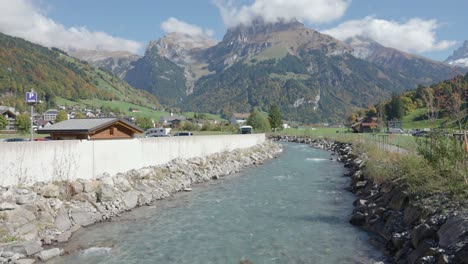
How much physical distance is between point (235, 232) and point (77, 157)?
10417 mm

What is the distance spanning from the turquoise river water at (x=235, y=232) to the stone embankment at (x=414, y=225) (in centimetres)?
77

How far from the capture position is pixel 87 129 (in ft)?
87.4

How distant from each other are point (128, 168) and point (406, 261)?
19.3 meters

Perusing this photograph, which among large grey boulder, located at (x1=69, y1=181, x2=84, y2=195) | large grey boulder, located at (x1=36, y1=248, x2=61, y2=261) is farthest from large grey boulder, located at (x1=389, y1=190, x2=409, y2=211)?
large grey boulder, located at (x1=69, y1=181, x2=84, y2=195)

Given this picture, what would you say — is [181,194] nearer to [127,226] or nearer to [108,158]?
[108,158]

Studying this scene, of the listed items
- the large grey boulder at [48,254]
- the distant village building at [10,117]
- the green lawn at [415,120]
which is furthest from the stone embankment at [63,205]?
the green lawn at [415,120]

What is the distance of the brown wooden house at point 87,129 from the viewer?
1067 inches

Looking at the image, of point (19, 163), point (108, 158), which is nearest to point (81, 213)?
point (19, 163)

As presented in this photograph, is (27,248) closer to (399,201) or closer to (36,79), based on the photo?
(399,201)

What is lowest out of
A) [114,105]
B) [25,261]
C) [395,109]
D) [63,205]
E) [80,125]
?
[25,261]

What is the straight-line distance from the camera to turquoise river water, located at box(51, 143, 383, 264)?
1392 centimetres

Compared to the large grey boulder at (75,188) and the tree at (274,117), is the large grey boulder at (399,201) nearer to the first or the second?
the large grey boulder at (75,188)

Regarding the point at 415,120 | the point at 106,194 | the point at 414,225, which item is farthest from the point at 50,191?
the point at 415,120

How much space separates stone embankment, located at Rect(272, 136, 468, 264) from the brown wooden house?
62.2ft
